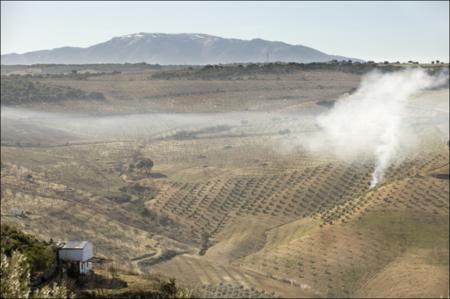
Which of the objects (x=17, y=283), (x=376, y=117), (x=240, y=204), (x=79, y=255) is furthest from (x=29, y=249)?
(x=376, y=117)

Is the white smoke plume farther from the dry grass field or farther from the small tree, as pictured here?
the small tree

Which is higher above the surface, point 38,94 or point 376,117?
point 38,94

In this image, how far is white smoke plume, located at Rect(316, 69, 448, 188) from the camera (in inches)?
2621

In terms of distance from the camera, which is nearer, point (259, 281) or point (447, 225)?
point (259, 281)

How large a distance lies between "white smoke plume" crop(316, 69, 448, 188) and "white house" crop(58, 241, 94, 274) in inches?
1591

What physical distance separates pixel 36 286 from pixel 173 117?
87455 millimetres

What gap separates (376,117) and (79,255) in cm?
7355

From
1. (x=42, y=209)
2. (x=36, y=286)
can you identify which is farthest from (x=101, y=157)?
(x=36, y=286)

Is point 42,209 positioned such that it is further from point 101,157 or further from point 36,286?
point 36,286

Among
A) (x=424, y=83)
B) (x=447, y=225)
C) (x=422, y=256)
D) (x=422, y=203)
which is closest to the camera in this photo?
(x=422, y=256)

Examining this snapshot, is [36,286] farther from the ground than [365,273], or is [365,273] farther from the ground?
[36,286]

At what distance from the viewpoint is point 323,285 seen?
3469 centimetres

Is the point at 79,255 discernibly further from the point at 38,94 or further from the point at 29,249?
the point at 38,94

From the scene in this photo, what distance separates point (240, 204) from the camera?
5309cm
